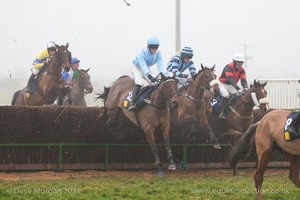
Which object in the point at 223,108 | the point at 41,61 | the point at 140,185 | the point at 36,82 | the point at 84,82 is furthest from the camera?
the point at 84,82

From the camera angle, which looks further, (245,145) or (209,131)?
(209,131)

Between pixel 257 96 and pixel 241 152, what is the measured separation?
291 cm

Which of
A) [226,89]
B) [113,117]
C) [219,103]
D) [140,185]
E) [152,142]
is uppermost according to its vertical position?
[226,89]

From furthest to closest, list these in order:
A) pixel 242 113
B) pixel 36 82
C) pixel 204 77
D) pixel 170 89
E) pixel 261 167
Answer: pixel 36 82 < pixel 242 113 < pixel 204 77 < pixel 170 89 < pixel 261 167

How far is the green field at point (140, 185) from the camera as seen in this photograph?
28.9 feet

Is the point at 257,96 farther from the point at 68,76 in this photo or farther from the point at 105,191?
the point at 68,76

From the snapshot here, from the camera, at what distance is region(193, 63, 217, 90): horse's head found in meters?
12.6

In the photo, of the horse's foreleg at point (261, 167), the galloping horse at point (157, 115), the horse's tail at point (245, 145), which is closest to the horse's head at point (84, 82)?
the galloping horse at point (157, 115)

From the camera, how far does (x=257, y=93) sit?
40.4 ft

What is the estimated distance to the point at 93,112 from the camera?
1261 centimetres

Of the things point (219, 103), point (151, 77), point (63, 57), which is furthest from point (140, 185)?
point (63, 57)

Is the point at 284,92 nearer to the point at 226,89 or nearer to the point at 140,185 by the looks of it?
the point at 226,89

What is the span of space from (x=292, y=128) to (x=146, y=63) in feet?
15.1

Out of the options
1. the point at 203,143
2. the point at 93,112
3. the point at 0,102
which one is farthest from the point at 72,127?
the point at 0,102
